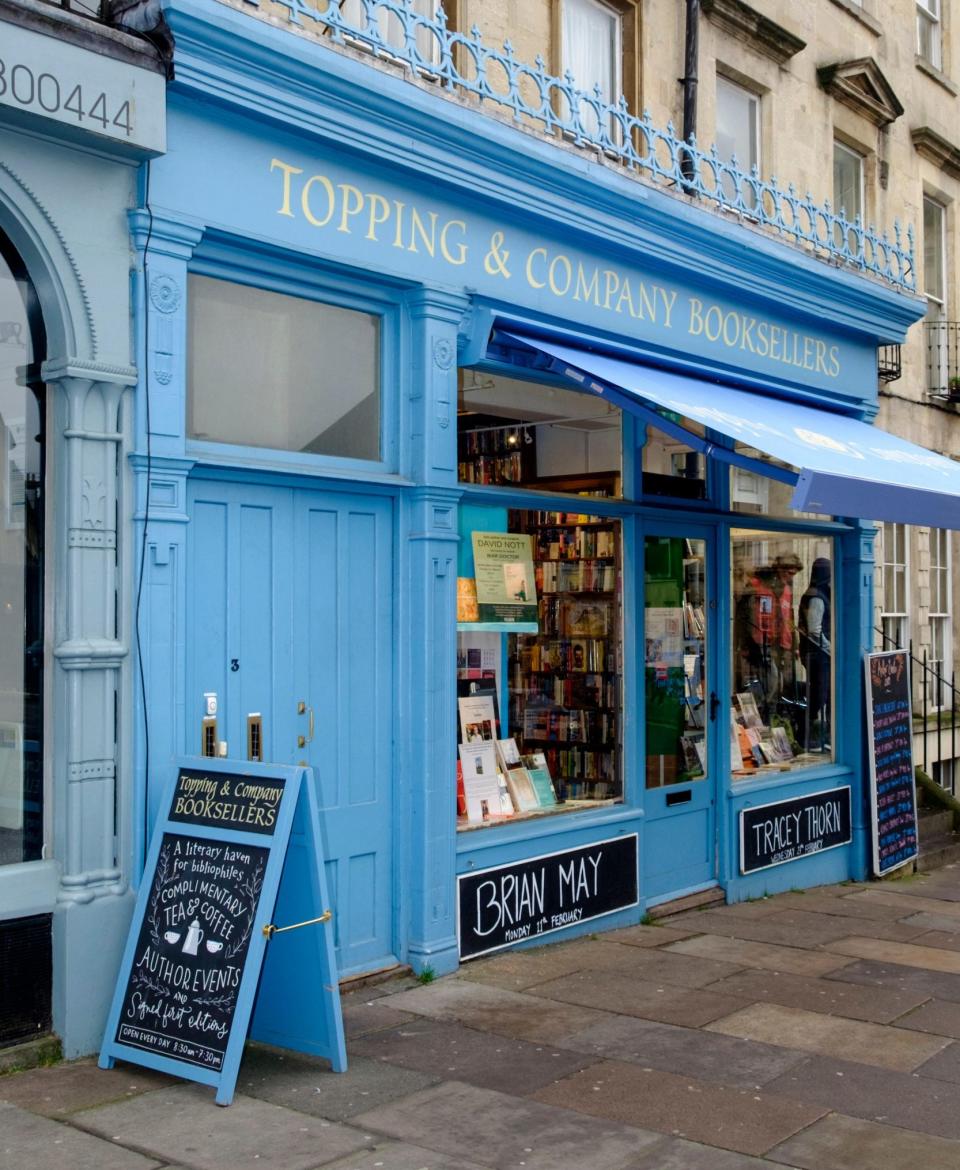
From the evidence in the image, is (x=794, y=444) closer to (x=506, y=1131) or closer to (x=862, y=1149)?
(x=862, y=1149)

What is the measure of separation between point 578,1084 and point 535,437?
3999 mm

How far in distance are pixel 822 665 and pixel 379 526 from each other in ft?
16.6

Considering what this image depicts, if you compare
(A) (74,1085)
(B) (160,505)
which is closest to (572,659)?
(B) (160,505)

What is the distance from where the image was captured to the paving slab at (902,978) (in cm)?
691

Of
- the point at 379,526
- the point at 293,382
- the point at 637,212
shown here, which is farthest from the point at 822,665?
the point at 293,382

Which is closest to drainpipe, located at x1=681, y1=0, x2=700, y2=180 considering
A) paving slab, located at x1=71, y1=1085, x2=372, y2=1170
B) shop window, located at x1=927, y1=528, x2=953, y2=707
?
shop window, located at x1=927, y1=528, x2=953, y2=707

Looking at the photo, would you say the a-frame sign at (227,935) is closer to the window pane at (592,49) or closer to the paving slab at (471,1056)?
the paving slab at (471,1056)

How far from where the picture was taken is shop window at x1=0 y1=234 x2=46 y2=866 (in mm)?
5484

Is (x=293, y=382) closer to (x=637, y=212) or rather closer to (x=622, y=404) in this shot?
(x=622, y=404)

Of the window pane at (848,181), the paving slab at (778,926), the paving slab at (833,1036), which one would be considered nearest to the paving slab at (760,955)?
the paving slab at (778,926)

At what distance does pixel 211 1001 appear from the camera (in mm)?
4977

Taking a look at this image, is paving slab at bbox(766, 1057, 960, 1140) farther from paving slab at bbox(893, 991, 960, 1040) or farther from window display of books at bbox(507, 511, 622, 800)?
window display of books at bbox(507, 511, 622, 800)

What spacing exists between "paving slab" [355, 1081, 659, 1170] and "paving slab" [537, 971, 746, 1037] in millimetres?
1284

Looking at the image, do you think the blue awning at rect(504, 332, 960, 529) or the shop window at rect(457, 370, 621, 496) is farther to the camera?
the shop window at rect(457, 370, 621, 496)
